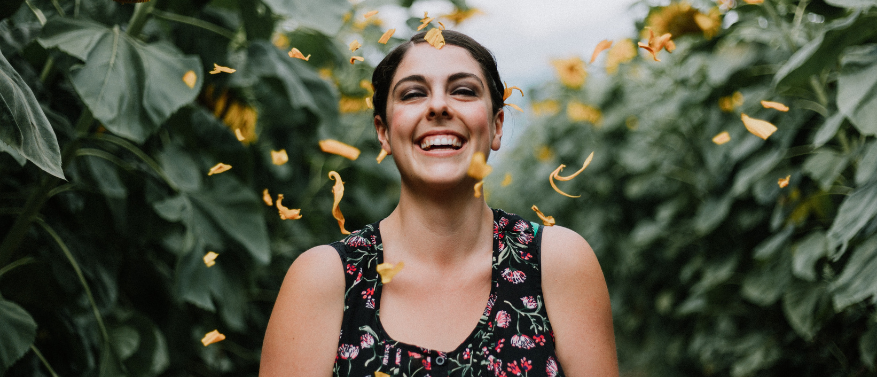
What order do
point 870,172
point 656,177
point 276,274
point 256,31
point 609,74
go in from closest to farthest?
point 870,172, point 256,31, point 276,274, point 656,177, point 609,74

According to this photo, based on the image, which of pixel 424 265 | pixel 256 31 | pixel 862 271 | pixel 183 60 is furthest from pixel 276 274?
pixel 862 271

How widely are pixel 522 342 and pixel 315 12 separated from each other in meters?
0.98

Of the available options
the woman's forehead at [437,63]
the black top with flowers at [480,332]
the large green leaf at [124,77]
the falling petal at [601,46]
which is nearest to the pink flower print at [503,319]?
the black top with flowers at [480,332]

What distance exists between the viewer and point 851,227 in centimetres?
150

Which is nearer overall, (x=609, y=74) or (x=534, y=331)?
(x=534, y=331)

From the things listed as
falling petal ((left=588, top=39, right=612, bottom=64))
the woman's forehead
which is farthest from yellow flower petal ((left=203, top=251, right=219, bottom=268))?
falling petal ((left=588, top=39, right=612, bottom=64))

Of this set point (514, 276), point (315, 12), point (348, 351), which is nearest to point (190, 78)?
point (315, 12)

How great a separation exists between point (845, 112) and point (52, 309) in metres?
1.90

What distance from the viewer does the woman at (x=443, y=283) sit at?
3.92 ft

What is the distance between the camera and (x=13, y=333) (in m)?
1.36

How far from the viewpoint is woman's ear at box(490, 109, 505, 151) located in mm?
1344

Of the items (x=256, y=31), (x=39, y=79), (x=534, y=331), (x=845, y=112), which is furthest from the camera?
(x=256, y=31)

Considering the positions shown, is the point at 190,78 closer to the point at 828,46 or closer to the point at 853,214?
the point at 828,46

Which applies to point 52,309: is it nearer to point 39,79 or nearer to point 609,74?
point 39,79
